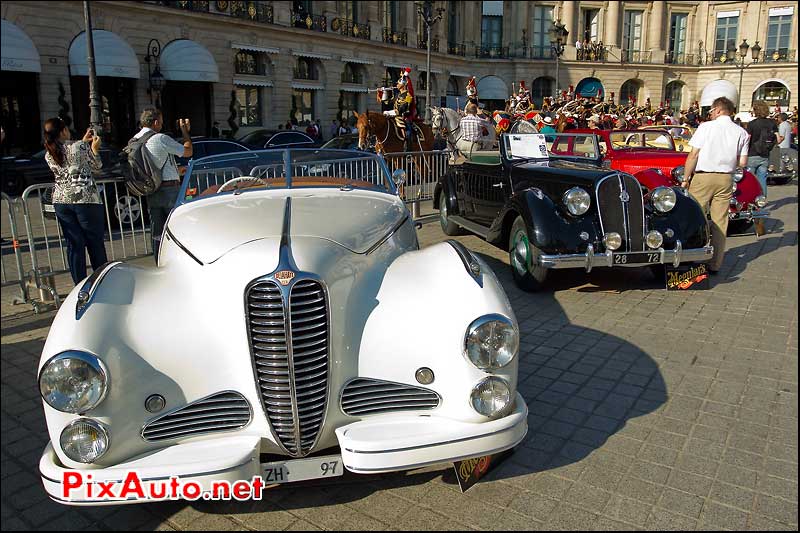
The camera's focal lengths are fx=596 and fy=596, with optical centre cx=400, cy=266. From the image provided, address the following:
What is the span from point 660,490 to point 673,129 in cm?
1420

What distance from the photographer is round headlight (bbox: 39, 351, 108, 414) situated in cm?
250

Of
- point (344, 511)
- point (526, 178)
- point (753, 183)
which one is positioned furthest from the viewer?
point (753, 183)

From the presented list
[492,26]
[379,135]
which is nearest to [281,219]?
[379,135]

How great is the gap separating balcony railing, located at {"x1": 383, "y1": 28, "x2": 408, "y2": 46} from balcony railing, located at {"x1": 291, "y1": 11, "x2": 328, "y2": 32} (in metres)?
6.22

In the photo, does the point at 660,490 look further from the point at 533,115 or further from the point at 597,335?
the point at 533,115

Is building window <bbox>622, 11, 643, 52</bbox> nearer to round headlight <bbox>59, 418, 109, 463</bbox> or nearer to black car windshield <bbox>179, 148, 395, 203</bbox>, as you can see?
black car windshield <bbox>179, 148, 395, 203</bbox>

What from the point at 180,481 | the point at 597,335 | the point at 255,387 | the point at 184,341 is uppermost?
the point at 184,341

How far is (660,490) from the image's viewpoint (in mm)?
2967

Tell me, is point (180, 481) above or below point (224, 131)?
below

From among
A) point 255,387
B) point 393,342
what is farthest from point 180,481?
point 393,342

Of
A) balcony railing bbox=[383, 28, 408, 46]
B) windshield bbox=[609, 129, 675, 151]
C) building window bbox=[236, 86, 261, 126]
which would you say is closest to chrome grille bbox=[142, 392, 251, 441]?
windshield bbox=[609, 129, 675, 151]

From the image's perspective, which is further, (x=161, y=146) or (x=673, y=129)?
(x=673, y=129)

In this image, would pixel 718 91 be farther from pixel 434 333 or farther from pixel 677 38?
pixel 434 333

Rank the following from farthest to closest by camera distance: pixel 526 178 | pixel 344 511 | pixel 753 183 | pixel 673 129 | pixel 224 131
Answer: pixel 224 131 < pixel 673 129 < pixel 753 183 < pixel 526 178 < pixel 344 511
